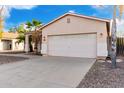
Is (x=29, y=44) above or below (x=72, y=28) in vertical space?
below

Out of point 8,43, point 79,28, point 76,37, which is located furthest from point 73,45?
point 8,43

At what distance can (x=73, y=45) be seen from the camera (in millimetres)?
13180

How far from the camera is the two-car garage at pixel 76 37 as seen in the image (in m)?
12.0

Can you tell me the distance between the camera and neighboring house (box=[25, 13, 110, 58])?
39.3 feet

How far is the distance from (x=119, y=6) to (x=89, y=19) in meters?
4.33

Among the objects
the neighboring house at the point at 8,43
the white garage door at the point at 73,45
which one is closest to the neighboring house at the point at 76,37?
the white garage door at the point at 73,45

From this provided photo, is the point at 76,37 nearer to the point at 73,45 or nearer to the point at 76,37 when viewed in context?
the point at 76,37

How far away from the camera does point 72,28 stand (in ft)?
43.3

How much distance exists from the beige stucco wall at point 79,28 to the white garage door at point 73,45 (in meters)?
0.41
